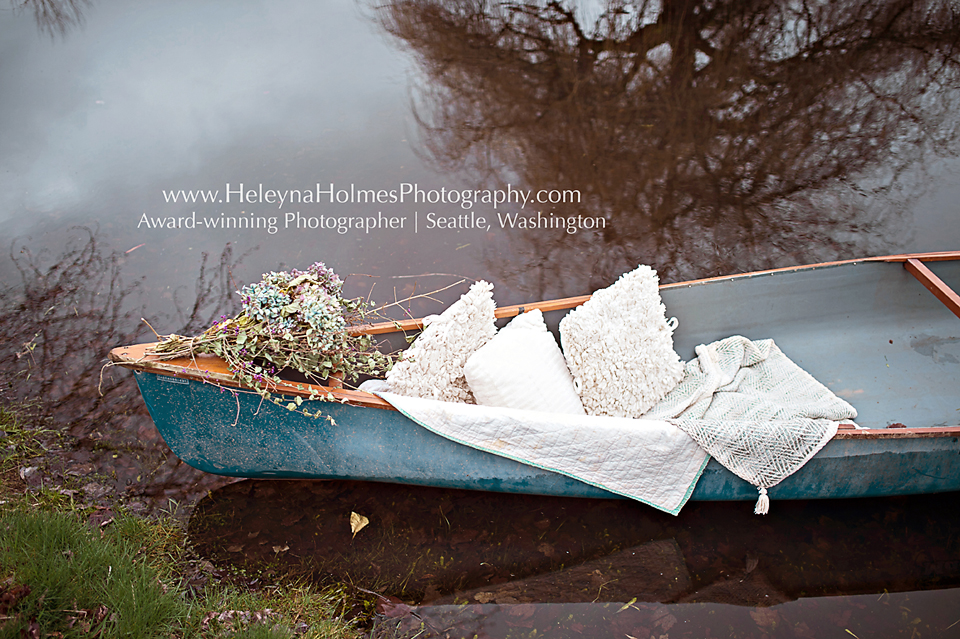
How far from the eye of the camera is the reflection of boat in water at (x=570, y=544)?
2.60 meters

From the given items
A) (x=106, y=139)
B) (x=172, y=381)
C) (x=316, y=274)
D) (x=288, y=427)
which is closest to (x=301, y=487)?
(x=288, y=427)

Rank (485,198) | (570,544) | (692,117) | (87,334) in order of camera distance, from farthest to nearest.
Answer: (692,117)
(485,198)
(87,334)
(570,544)

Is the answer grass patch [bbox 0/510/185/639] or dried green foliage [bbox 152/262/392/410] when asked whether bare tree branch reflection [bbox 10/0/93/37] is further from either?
grass patch [bbox 0/510/185/639]

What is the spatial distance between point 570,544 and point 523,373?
826mm

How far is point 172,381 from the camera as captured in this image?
2.37m

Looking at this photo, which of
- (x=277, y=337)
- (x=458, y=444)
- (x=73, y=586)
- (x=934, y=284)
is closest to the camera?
(x=73, y=586)

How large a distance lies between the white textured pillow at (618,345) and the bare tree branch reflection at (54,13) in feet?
25.0

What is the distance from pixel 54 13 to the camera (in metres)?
7.43

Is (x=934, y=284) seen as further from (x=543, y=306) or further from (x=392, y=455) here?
(x=392, y=455)

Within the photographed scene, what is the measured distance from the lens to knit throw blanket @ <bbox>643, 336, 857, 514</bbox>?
7.86ft

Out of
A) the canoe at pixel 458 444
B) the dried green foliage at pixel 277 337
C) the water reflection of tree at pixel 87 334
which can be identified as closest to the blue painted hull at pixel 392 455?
the canoe at pixel 458 444

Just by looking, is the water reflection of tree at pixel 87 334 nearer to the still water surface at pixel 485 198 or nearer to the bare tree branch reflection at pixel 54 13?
the still water surface at pixel 485 198

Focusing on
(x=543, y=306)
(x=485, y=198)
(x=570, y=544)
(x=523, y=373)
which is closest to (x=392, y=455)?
(x=523, y=373)

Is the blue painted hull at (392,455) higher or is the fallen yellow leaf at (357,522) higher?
the blue painted hull at (392,455)
